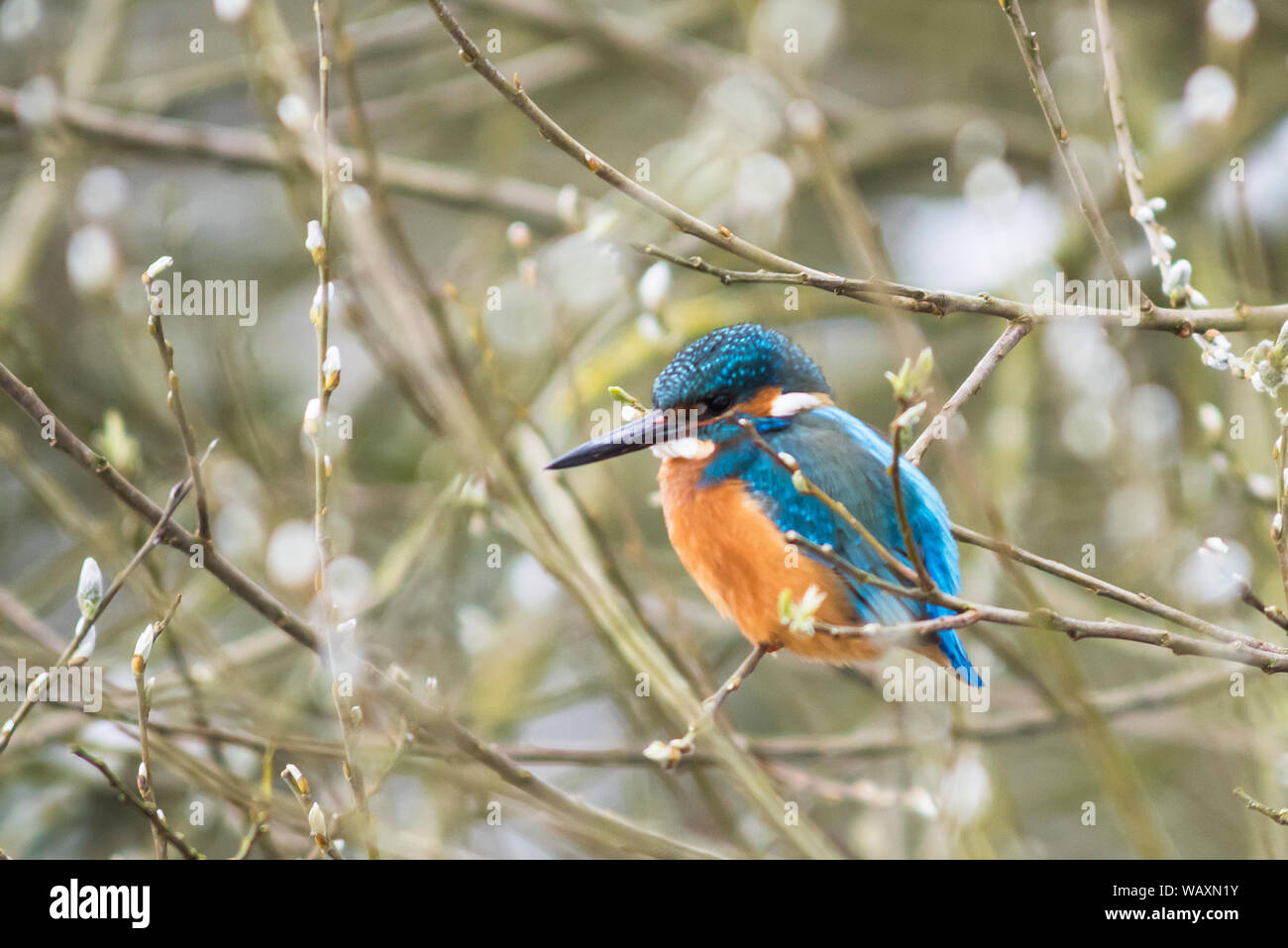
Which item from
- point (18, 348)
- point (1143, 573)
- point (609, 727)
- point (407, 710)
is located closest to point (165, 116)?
point (18, 348)

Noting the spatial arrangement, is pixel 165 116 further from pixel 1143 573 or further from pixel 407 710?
pixel 1143 573

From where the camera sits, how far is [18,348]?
2.17m

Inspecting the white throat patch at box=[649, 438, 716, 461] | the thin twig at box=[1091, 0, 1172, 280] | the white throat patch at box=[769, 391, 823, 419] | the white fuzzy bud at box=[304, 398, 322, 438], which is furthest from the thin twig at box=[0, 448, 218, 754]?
the thin twig at box=[1091, 0, 1172, 280]

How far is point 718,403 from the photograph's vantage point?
1567mm

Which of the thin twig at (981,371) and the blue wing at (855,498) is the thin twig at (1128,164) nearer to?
the thin twig at (981,371)

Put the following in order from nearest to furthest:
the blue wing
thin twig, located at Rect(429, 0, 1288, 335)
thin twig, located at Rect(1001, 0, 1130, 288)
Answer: thin twig, located at Rect(429, 0, 1288, 335) < thin twig, located at Rect(1001, 0, 1130, 288) < the blue wing

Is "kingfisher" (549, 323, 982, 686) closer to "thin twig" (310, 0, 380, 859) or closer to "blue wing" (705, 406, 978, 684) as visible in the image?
"blue wing" (705, 406, 978, 684)

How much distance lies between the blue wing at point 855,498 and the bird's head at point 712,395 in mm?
33

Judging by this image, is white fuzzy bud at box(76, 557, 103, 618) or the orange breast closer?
white fuzzy bud at box(76, 557, 103, 618)

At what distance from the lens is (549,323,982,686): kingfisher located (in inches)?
58.9

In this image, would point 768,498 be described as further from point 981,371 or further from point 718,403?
point 981,371

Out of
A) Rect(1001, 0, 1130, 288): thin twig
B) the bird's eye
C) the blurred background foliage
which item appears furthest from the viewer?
the blurred background foliage

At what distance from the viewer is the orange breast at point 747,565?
1546 mm
